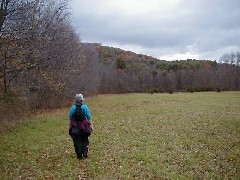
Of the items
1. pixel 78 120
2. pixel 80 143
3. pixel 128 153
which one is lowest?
pixel 128 153

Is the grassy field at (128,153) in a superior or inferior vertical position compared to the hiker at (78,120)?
inferior

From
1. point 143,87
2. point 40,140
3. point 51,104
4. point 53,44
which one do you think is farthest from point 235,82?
point 40,140

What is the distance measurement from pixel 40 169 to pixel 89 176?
74.6 inches

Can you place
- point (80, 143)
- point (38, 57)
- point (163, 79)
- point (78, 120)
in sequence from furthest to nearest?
point (163, 79) → point (38, 57) → point (80, 143) → point (78, 120)

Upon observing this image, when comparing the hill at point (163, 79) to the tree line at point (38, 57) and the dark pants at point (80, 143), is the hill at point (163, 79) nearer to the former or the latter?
the tree line at point (38, 57)

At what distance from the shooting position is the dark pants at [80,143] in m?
11.7

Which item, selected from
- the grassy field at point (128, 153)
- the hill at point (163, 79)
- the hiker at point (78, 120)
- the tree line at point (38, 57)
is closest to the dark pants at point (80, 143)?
the hiker at point (78, 120)

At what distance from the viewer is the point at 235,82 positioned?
10325 centimetres

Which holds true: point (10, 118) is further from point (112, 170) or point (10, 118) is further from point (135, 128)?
point (112, 170)

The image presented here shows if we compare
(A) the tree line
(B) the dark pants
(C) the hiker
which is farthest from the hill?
(C) the hiker

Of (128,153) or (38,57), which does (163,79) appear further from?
(128,153)

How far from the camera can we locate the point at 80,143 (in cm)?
1183

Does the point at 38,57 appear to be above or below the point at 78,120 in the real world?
above

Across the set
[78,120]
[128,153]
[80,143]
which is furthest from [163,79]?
[78,120]
